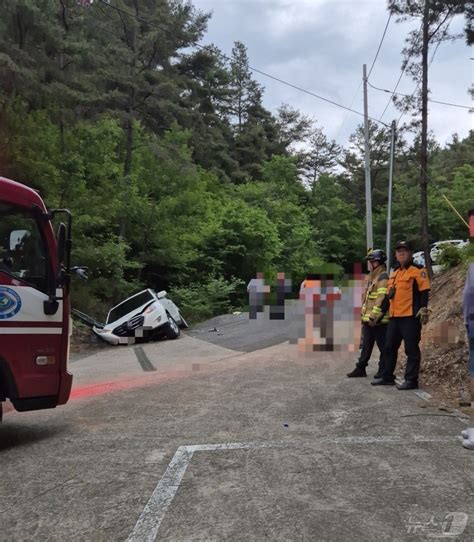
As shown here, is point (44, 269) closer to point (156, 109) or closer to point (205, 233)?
point (205, 233)

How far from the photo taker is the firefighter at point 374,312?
730cm

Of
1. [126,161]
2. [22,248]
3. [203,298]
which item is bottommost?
[203,298]

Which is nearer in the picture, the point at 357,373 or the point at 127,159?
the point at 357,373

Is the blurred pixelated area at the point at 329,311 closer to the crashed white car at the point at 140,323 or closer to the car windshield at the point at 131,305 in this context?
the crashed white car at the point at 140,323

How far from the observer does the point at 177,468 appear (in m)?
4.23

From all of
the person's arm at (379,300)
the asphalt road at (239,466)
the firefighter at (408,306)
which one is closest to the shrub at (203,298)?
the asphalt road at (239,466)

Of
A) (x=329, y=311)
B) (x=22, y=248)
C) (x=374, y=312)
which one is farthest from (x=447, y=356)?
(x=22, y=248)

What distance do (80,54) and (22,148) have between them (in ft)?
20.7

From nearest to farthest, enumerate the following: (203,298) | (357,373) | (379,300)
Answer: (379,300), (357,373), (203,298)

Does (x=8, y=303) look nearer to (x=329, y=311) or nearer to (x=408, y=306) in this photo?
(x=408, y=306)

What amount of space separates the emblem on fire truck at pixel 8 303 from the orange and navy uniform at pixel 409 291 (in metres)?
4.55

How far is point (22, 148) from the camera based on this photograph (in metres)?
15.1

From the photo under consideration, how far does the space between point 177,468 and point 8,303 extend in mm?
A: 2204

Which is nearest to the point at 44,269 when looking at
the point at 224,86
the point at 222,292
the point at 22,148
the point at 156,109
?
the point at 22,148
